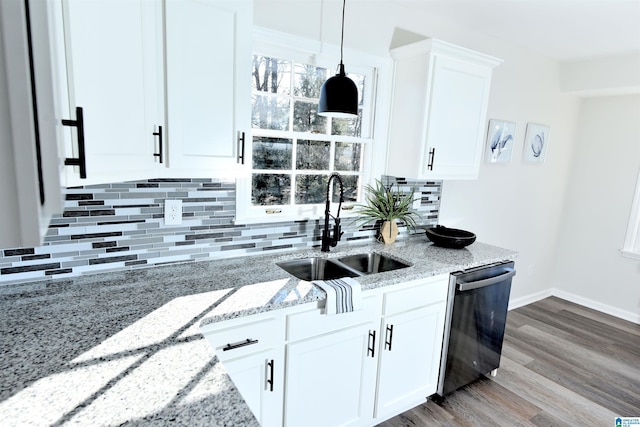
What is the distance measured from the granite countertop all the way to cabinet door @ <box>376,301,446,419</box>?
286mm

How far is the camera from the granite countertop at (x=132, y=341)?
2.92 feet

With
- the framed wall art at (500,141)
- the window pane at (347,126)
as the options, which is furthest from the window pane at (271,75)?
the framed wall art at (500,141)

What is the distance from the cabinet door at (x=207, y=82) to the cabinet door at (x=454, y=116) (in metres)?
1.32

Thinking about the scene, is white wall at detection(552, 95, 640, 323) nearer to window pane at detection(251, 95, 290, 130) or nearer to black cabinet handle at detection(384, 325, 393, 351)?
black cabinet handle at detection(384, 325, 393, 351)

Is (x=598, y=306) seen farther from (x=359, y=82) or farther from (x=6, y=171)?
(x=6, y=171)

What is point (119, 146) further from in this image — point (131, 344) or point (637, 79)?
point (637, 79)

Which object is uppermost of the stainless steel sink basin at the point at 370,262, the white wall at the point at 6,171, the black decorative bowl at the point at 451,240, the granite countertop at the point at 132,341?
the white wall at the point at 6,171

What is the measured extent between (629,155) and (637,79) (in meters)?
0.95

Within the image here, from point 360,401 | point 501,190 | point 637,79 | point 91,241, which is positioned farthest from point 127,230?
point 637,79

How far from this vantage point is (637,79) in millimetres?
3230

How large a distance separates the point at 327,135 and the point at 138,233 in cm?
130

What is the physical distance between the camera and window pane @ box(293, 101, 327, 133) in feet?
7.55

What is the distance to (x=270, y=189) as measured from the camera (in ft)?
7.47

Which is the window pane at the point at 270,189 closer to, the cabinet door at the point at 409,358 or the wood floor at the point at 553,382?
the cabinet door at the point at 409,358
